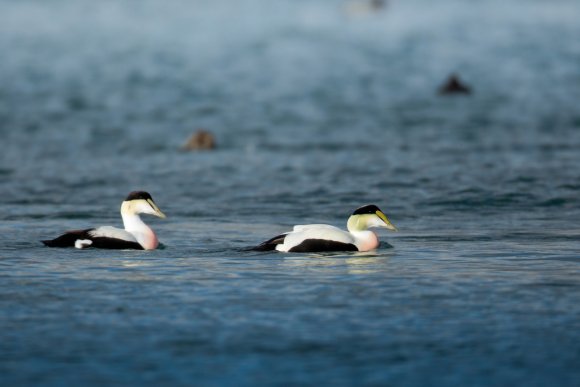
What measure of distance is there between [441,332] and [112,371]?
10.1 ft

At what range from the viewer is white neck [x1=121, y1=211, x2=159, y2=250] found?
675 inches

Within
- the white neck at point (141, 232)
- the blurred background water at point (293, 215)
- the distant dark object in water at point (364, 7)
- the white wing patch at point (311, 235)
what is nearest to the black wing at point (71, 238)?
the blurred background water at point (293, 215)

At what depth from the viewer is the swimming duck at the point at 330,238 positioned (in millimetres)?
16688

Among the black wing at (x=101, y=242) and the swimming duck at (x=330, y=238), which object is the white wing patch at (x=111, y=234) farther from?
the swimming duck at (x=330, y=238)

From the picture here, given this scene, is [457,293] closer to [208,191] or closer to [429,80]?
[208,191]

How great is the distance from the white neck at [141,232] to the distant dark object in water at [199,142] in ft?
46.0

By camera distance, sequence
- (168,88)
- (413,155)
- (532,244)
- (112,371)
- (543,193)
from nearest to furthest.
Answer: (112,371) < (532,244) < (543,193) < (413,155) < (168,88)

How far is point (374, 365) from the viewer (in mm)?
11477

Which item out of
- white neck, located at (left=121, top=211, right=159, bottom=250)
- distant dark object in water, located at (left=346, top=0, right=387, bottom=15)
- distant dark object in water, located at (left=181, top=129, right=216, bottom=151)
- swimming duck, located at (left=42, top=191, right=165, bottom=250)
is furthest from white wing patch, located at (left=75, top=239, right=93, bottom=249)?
distant dark object in water, located at (left=346, top=0, right=387, bottom=15)

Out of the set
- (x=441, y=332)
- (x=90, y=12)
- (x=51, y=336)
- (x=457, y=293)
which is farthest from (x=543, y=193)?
(x=90, y=12)

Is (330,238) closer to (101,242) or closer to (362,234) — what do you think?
(362,234)

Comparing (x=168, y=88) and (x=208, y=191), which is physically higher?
(x=168, y=88)

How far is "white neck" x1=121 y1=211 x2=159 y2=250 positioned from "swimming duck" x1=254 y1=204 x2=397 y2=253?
132 cm

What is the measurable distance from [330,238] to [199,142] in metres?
15.2
